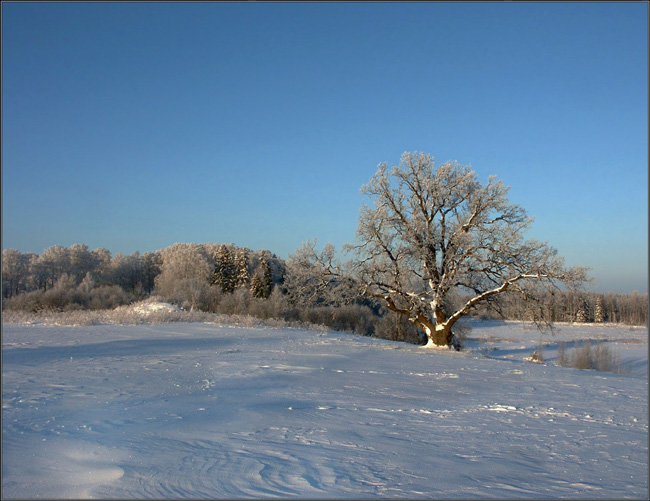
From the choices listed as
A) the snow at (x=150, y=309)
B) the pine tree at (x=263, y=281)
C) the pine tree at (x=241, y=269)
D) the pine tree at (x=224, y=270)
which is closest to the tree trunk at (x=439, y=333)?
the snow at (x=150, y=309)

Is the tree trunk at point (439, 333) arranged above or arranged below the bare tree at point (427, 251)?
below

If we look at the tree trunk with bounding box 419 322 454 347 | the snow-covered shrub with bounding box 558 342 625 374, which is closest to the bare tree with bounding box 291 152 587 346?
the tree trunk with bounding box 419 322 454 347

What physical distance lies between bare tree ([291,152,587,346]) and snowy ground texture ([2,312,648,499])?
7.75 metres

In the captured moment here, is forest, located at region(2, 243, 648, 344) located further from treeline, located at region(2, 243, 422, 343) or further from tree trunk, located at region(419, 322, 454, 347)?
tree trunk, located at region(419, 322, 454, 347)

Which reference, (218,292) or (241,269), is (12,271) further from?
(241,269)

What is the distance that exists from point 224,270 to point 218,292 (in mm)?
7640

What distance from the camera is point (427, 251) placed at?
18078mm

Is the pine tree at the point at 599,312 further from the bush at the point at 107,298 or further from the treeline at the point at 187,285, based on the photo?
the bush at the point at 107,298

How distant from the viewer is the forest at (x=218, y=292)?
1728cm

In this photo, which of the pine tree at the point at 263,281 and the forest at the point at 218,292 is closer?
the forest at the point at 218,292

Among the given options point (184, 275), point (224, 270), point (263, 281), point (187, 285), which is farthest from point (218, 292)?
point (224, 270)

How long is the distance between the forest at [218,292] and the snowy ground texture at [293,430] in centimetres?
634

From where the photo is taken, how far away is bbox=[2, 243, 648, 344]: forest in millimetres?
17281

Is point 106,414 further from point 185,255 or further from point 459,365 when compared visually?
point 185,255
